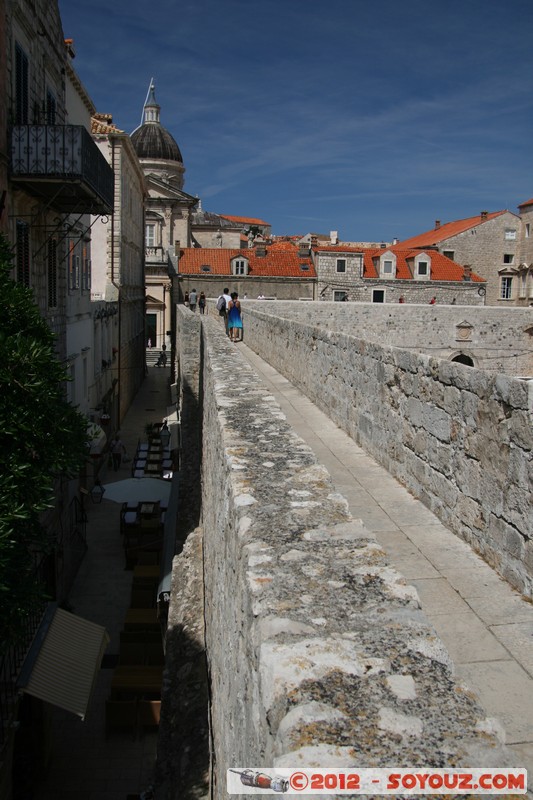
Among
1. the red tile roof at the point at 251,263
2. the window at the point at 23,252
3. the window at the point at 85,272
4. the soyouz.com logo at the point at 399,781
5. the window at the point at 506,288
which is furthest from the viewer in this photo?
the window at the point at 506,288

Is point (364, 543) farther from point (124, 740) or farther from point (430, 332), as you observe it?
point (430, 332)

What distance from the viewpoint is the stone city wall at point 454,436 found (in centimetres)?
433

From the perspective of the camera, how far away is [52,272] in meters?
14.9

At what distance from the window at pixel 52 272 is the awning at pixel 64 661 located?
22.0ft

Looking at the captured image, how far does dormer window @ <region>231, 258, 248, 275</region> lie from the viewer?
4388cm

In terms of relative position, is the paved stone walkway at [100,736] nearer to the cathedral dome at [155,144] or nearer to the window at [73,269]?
the window at [73,269]

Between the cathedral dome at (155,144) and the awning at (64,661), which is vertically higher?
the cathedral dome at (155,144)

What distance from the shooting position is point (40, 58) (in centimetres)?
1356

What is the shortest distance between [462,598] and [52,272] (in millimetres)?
12844

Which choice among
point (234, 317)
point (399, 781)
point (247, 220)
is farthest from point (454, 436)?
point (247, 220)

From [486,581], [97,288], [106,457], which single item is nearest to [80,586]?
[106,457]

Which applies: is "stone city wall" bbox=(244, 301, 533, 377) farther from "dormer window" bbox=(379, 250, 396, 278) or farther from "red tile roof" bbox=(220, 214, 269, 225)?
"red tile roof" bbox=(220, 214, 269, 225)

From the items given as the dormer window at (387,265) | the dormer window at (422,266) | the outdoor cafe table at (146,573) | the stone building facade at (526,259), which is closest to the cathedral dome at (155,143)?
the dormer window at (387,265)

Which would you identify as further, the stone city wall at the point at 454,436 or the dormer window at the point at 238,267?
the dormer window at the point at 238,267
